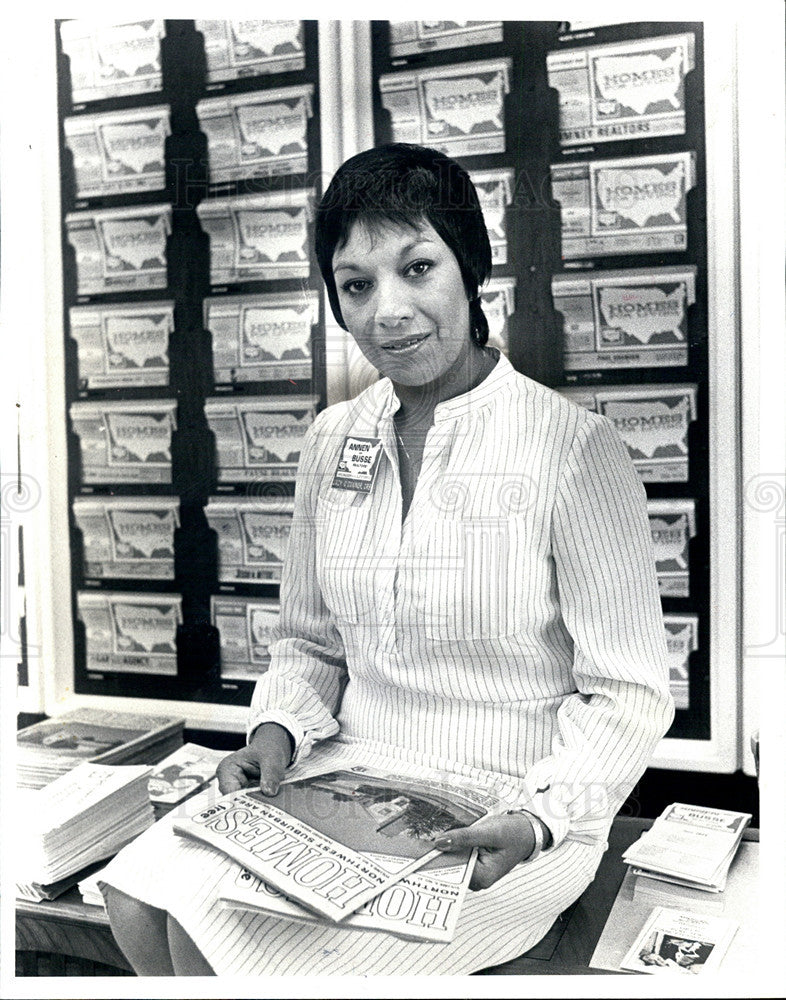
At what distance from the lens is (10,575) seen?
1.35 metres

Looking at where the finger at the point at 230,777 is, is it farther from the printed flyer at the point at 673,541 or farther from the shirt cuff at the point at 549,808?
the printed flyer at the point at 673,541

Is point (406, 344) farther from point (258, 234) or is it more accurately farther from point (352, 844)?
point (352, 844)

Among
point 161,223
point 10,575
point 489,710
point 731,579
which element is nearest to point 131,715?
point 10,575

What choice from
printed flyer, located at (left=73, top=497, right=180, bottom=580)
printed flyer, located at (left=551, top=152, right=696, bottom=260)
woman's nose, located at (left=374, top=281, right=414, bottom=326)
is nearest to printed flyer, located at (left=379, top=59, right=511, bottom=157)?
printed flyer, located at (left=551, top=152, right=696, bottom=260)

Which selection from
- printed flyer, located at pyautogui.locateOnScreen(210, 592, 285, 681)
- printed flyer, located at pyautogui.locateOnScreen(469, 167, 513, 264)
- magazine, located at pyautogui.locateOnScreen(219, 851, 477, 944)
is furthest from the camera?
printed flyer, located at pyautogui.locateOnScreen(210, 592, 285, 681)

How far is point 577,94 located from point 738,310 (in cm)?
41

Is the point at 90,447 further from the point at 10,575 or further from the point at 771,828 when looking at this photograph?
the point at 771,828

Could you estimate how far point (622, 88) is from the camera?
4.19 feet

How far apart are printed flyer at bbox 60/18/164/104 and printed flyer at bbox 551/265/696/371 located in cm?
75

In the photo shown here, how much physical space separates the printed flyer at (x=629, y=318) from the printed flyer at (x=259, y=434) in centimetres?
43

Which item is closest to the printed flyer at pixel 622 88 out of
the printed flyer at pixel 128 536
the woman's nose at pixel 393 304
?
the woman's nose at pixel 393 304

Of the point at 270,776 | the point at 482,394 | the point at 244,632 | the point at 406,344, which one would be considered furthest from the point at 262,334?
the point at 270,776

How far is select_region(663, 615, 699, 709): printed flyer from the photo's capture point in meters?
1.31

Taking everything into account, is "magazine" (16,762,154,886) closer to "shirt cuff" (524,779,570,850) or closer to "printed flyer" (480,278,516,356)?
"shirt cuff" (524,779,570,850)
